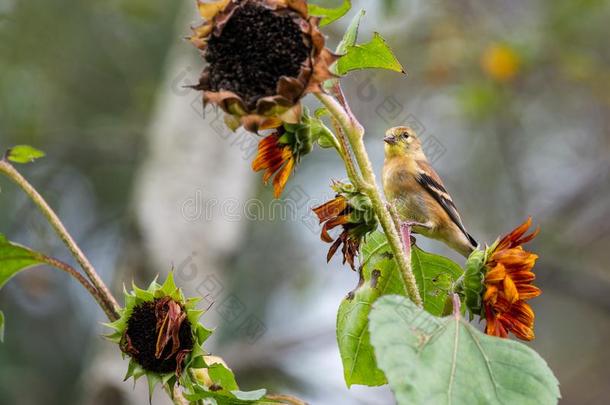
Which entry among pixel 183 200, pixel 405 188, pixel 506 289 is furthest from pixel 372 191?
pixel 183 200

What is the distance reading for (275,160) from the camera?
5.44ft

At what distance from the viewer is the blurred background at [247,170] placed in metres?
5.84

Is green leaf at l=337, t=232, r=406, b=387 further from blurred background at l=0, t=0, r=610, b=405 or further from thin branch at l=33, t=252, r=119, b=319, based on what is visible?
blurred background at l=0, t=0, r=610, b=405

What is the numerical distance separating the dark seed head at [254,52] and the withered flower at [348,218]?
0.34 metres

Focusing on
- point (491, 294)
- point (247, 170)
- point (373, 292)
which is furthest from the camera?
point (247, 170)

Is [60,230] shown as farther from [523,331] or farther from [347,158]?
[523,331]

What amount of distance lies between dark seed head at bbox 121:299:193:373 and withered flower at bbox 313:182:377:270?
1.14 ft

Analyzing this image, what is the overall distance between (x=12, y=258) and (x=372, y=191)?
2.52 ft

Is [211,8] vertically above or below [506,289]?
above

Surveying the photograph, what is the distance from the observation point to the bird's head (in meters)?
4.29

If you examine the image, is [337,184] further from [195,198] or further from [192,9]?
[192,9]

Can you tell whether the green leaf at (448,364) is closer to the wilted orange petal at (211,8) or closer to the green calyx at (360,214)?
the green calyx at (360,214)

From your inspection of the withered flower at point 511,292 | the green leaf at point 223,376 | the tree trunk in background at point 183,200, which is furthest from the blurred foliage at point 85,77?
the withered flower at point 511,292

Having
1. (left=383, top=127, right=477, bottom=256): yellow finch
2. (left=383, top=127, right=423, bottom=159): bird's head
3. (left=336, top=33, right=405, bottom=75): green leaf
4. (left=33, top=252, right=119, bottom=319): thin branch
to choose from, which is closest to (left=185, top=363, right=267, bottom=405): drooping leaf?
(left=33, top=252, right=119, bottom=319): thin branch
